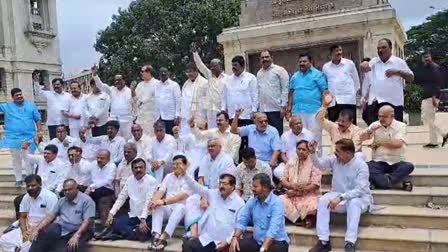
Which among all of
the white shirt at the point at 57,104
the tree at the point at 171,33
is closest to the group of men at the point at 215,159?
the white shirt at the point at 57,104

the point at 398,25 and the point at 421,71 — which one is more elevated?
the point at 398,25

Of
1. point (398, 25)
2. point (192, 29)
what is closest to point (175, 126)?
point (398, 25)

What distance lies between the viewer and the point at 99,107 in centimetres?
941

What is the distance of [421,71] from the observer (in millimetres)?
9195

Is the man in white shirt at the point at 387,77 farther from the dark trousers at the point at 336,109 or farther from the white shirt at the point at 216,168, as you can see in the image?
the white shirt at the point at 216,168

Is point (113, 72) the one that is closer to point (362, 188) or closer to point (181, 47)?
point (181, 47)

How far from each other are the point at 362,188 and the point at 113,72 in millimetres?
28277

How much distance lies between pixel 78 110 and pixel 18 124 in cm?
104

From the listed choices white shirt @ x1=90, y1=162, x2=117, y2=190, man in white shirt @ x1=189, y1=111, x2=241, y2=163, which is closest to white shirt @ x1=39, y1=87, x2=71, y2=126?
white shirt @ x1=90, y1=162, x2=117, y2=190

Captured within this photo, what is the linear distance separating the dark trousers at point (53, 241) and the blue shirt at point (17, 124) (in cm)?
280

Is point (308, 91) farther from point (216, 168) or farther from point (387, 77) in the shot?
point (216, 168)

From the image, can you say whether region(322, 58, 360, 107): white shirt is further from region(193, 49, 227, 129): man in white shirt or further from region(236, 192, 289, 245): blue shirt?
region(236, 192, 289, 245): blue shirt

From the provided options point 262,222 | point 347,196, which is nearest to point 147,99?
point 262,222

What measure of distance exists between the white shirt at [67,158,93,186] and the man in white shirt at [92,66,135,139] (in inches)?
59.2
